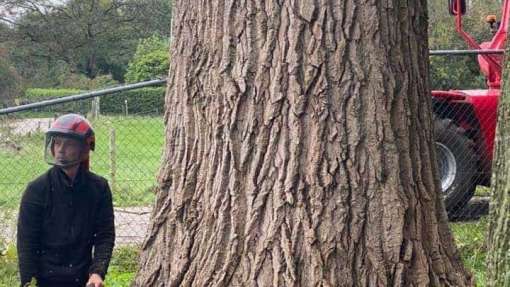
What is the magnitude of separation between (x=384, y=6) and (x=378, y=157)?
2.04ft

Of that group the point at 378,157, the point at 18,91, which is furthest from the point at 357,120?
the point at 18,91

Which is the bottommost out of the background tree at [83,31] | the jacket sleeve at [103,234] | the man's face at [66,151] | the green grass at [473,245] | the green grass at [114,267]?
the green grass at [473,245]

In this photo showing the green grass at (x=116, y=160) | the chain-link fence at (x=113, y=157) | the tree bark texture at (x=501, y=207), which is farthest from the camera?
the green grass at (x=116, y=160)

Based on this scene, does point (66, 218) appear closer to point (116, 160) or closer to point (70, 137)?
point (70, 137)

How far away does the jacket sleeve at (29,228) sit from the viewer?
4.31 meters

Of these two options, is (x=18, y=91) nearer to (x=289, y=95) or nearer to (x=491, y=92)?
(x=491, y=92)

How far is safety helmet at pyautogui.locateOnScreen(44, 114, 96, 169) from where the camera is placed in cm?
435

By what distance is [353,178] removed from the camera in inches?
142

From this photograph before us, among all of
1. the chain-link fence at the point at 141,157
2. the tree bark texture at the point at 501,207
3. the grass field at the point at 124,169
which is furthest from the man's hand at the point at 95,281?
the chain-link fence at the point at 141,157

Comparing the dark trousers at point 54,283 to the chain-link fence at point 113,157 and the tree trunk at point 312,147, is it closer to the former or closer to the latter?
the tree trunk at point 312,147

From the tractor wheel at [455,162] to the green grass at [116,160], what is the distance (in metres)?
3.05

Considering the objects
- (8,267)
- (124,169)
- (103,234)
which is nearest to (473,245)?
(8,267)

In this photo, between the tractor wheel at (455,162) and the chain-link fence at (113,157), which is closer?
the tractor wheel at (455,162)

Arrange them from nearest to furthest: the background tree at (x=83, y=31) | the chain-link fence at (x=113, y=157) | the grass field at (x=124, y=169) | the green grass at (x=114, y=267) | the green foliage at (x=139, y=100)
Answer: the green grass at (x=114, y=267), the grass field at (x=124, y=169), the chain-link fence at (x=113, y=157), the green foliage at (x=139, y=100), the background tree at (x=83, y=31)
